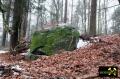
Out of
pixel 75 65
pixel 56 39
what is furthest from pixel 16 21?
pixel 75 65

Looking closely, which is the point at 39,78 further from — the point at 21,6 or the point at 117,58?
the point at 21,6

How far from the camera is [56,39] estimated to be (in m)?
15.2

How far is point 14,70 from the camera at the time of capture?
9398mm

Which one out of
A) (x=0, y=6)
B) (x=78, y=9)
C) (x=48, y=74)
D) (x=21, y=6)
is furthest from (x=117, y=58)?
(x=78, y=9)

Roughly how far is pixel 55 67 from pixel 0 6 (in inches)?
121

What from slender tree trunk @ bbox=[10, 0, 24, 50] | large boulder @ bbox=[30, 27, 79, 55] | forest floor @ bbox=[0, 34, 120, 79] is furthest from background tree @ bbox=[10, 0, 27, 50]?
forest floor @ bbox=[0, 34, 120, 79]

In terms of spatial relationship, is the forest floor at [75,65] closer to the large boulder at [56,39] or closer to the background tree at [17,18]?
the large boulder at [56,39]

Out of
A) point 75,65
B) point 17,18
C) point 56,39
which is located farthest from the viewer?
point 17,18

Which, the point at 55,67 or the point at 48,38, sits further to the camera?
the point at 48,38

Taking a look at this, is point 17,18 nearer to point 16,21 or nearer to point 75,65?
point 16,21

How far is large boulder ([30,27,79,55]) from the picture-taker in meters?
14.9

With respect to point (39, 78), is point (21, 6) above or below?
above

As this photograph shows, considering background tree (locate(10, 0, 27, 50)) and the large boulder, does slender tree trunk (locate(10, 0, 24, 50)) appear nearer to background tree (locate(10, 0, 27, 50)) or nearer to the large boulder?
background tree (locate(10, 0, 27, 50))

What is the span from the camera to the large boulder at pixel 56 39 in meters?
14.9
